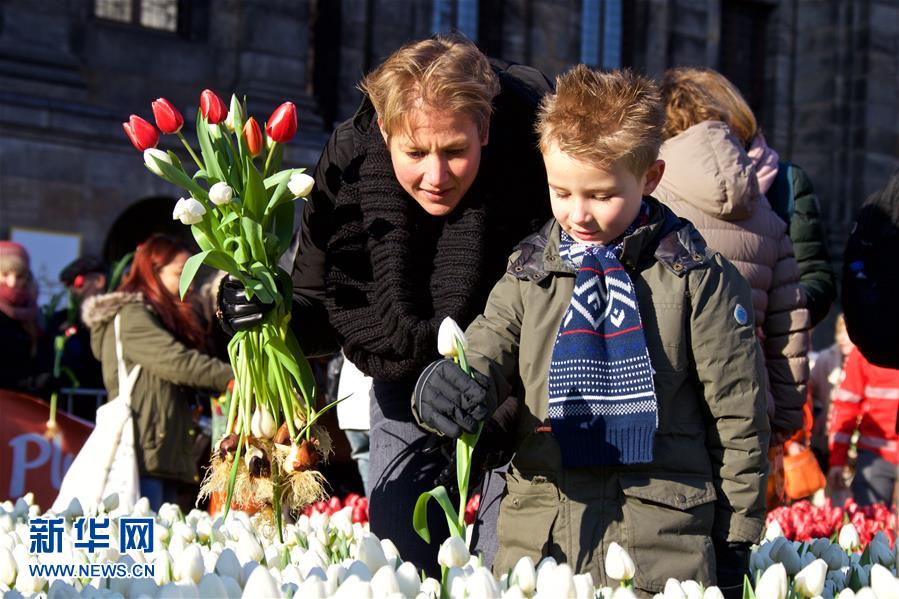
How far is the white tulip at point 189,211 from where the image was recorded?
11.9 feet

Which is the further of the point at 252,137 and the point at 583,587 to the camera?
the point at 252,137

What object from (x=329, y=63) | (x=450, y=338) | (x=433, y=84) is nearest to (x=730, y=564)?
(x=450, y=338)

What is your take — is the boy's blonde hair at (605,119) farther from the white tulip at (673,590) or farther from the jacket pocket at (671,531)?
the white tulip at (673,590)

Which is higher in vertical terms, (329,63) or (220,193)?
(329,63)

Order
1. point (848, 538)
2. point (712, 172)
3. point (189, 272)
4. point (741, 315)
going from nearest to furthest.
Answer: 1. point (741, 315)
2. point (189, 272)
3. point (848, 538)
4. point (712, 172)

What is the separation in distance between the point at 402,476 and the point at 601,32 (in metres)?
15.5

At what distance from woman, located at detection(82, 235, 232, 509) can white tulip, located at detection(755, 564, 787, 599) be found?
4.51 metres

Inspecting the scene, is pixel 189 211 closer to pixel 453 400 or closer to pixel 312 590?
pixel 453 400

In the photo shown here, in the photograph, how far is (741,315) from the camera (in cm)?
318

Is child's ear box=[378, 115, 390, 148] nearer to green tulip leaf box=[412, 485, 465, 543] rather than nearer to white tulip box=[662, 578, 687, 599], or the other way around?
green tulip leaf box=[412, 485, 465, 543]

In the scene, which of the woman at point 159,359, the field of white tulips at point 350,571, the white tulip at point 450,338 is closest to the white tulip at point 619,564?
the field of white tulips at point 350,571

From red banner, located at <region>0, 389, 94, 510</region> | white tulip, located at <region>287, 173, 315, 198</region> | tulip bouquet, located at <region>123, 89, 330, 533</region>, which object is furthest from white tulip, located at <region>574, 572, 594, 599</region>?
red banner, located at <region>0, 389, 94, 510</region>

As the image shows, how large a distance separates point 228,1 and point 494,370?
495 inches

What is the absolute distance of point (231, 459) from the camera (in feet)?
12.7
